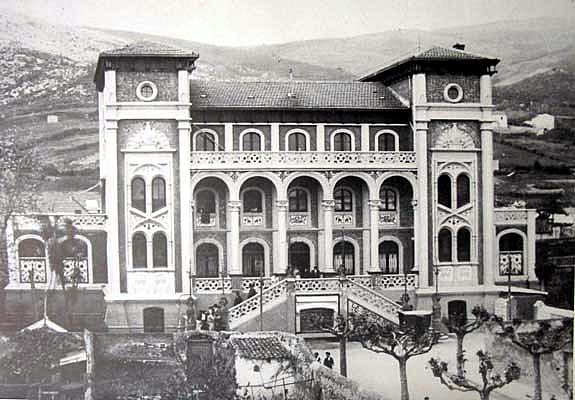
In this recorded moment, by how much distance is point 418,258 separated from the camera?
8234 millimetres

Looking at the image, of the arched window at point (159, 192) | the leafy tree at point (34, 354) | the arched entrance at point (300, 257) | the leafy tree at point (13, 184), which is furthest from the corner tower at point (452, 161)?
the leafy tree at point (34, 354)

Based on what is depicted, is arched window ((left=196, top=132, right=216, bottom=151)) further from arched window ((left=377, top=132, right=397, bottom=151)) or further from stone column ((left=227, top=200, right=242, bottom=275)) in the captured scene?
arched window ((left=377, top=132, right=397, bottom=151))

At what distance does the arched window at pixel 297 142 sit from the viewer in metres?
8.29

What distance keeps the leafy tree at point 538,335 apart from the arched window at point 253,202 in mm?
2516

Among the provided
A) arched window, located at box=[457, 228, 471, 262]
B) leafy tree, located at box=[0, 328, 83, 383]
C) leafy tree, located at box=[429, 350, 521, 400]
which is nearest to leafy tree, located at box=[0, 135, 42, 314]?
leafy tree, located at box=[0, 328, 83, 383]

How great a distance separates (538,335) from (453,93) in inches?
95.8

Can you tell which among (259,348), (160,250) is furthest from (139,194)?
(259,348)

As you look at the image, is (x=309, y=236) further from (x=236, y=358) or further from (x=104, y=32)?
(x=104, y=32)

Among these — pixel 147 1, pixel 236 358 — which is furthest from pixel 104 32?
pixel 236 358

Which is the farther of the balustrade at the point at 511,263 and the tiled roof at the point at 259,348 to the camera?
the balustrade at the point at 511,263

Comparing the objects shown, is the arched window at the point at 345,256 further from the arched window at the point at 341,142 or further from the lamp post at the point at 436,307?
the arched window at the point at 341,142

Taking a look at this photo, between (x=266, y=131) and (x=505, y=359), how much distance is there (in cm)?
314

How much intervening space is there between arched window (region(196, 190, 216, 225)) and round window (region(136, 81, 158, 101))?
1.00 m

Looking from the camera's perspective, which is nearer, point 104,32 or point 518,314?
point 104,32
